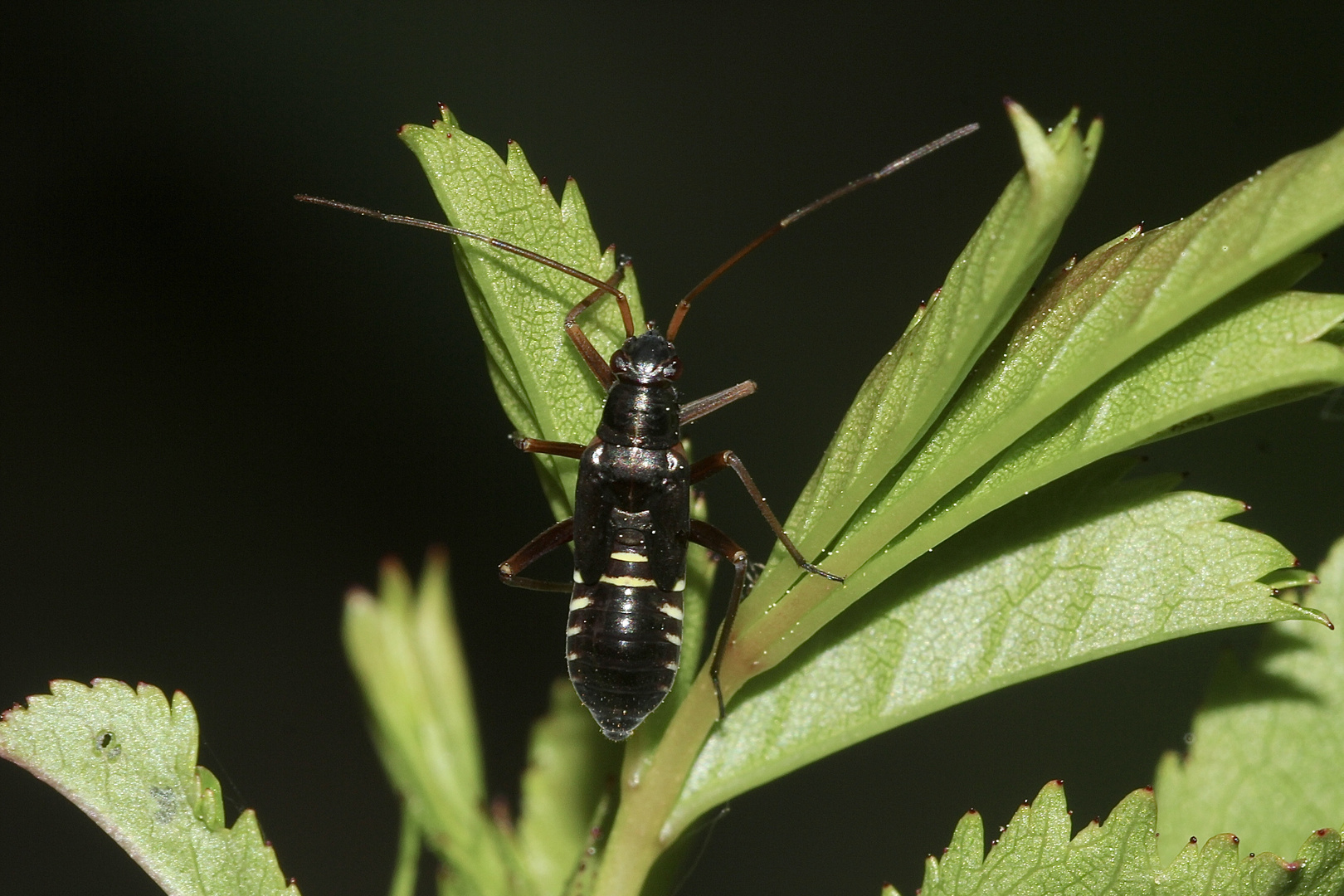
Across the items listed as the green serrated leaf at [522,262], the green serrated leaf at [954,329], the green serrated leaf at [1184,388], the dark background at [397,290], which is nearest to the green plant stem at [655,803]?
the green serrated leaf at [954,329]

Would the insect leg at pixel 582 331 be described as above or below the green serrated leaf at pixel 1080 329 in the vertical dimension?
above

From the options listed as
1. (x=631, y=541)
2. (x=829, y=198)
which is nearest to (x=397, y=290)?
(x=631, y=541)

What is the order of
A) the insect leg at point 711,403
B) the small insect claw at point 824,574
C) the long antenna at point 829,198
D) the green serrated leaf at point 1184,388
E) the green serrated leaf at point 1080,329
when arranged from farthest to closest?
1. the insect leg at point 711,403
2. the long antenna at point 829,198
3. the small insect claw at point 824,574
4. the green serrated leaf at point 1184,388
5. the green serrated leaf at point 1080,329

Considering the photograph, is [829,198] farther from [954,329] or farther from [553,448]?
[954,329]

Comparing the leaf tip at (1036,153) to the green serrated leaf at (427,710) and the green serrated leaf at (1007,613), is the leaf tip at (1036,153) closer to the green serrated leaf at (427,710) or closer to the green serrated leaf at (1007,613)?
the green serrated leaf at (1007,613)

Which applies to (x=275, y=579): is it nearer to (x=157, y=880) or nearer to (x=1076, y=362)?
(x=157, y=880)

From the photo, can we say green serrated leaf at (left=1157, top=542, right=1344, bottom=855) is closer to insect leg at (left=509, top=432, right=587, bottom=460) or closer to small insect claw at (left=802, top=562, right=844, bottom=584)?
small insect claw at (left=802, top=562, right=844, bottom=584)

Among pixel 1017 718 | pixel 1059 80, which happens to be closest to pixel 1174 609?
pixel 1017 718

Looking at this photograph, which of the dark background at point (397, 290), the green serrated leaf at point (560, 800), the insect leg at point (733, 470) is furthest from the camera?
the dark background at point (397, 290)
